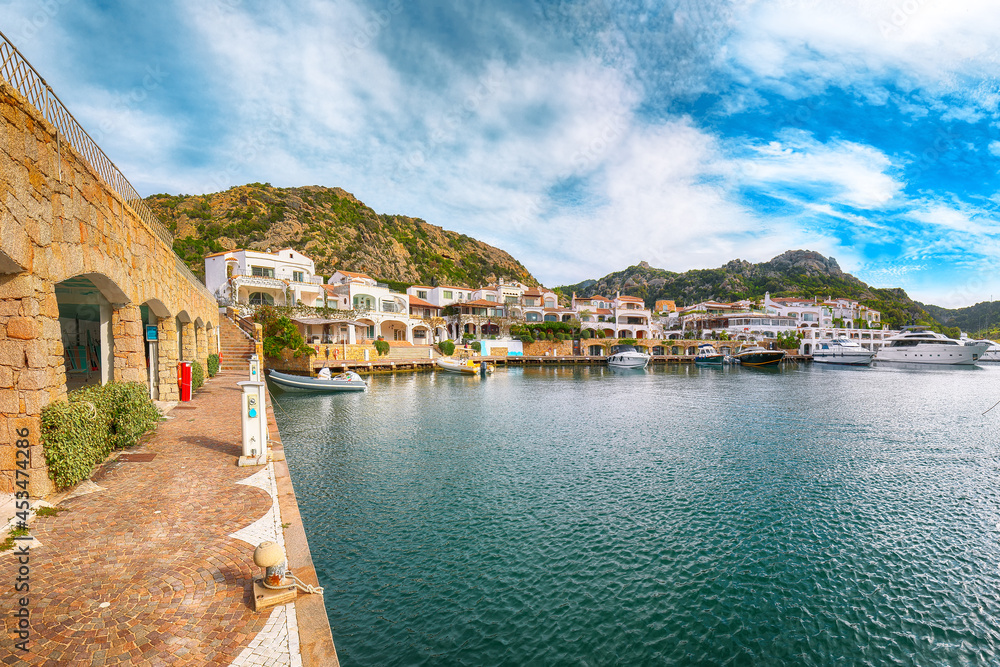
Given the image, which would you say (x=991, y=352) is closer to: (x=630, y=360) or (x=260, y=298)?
(x=630, y=360)

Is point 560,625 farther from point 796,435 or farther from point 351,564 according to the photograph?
point 796,435

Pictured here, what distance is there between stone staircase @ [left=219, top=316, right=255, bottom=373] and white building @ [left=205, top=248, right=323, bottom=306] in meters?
12.1

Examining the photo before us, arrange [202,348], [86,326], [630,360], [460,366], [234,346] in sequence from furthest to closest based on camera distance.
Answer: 1. [630,360]
2. [460,366]
3. [234,346]
4. [202,348]
5. [86,326]

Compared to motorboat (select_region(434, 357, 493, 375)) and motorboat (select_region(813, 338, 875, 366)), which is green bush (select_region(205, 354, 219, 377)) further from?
motorboat (select_region(813, 338, 875, 366))

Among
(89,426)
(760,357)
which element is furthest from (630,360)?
(89,426)

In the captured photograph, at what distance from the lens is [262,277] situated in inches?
1841

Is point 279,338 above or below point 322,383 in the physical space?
above

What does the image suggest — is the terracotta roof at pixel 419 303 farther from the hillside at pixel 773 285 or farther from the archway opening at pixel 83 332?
the hillside at pixel 773 285

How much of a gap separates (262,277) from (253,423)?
43.1 m

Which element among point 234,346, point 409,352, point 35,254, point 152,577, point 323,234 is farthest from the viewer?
point 323,234

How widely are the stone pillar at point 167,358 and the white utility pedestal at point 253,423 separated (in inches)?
322

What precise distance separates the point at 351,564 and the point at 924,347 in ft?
290

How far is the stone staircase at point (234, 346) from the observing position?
99.4 ft

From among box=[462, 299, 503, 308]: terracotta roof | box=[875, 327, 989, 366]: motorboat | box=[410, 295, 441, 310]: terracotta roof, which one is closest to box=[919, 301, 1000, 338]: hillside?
box=[875, 327, 989, 366]: motorboat
